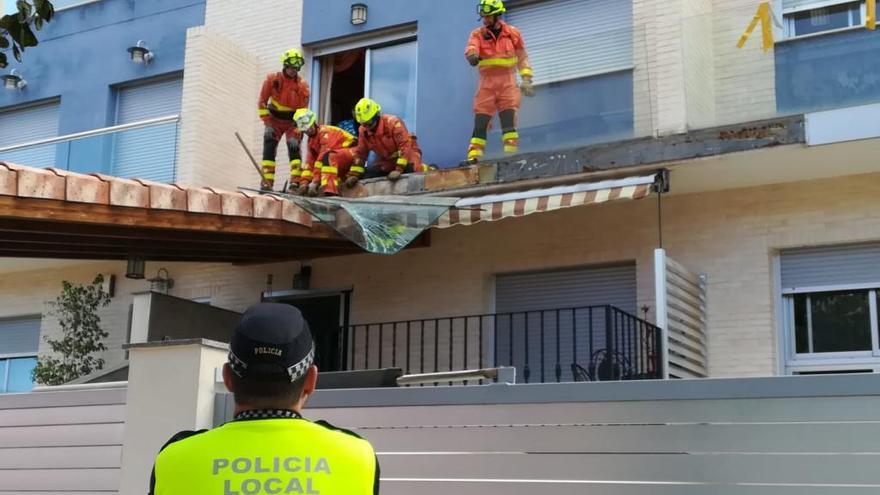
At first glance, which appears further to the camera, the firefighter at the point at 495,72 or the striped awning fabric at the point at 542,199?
the firefighter at the point at 495,72

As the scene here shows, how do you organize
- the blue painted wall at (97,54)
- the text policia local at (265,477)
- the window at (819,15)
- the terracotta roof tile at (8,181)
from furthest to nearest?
1. the blue painted wall at (97,54)
2. the window at (819,15)
3. the terracotta roof tile at (8,181)
4. the text policia local at (265,477)

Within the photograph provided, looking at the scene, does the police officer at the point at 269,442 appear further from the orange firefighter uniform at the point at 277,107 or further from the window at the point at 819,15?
the orange firefighter uniform at the point at 277,107

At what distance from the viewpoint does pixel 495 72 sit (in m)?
10.5

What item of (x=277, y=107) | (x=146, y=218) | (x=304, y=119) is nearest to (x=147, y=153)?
(x=277, y=107)

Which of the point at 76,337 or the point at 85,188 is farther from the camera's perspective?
the point at 76,337

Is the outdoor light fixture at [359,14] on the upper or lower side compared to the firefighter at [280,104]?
upper

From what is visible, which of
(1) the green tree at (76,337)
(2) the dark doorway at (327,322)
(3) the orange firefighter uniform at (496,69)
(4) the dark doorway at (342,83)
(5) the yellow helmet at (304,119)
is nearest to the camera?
(3) the orange firefighter uniform at (496,69)

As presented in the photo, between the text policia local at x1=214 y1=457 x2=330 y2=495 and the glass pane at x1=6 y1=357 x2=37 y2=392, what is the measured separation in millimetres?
12288

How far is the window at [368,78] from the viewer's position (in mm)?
12547

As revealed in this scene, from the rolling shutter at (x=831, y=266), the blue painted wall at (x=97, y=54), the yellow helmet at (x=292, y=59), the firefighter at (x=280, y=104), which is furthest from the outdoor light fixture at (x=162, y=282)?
the rolling shutter at (x=831, y=266)

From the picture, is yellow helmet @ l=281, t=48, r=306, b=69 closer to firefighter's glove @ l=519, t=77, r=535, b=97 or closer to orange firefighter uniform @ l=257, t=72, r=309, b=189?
orange firefighter uniform @ l=257, t=72, r=309, b=189

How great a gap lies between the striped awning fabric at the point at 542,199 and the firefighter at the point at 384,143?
1.57m

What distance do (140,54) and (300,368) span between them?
40.9 feet

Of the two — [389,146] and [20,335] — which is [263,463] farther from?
[20,335]
